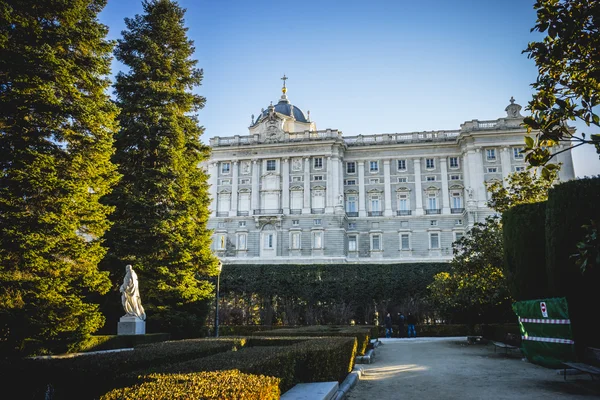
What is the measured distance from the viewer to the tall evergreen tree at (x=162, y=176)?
14.9 metres

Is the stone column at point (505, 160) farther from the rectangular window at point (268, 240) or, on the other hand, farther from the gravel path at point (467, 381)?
the gravel path at point (467, 381)

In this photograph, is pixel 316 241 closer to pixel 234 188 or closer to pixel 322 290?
pixel 234 188

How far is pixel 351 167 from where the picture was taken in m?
48.4

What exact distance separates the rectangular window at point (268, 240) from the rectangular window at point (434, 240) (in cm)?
1598

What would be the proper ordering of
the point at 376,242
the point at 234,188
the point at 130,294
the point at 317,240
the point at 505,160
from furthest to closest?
the point at 234,188 < the point at 376,242 < the point at 317,240 < the point at 505,160 < the point at 130,294

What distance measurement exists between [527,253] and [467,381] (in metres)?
3.96

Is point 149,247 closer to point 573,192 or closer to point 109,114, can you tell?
point 109,114

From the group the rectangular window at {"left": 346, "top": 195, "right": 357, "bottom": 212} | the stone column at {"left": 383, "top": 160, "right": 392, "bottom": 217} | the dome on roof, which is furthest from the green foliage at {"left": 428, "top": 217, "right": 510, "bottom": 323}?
the dome on roof

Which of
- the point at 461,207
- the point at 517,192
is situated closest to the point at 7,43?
the point at 517,192

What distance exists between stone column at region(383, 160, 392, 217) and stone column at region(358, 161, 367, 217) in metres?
2.09

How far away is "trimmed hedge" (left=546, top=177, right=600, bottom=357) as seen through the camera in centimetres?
809

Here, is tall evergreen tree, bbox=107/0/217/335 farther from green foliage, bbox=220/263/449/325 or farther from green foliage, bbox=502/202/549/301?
green foliage, bbox=502/202/549/301

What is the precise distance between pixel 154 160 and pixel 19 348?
7.95m

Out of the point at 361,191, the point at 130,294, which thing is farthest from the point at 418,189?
the point at 130,294
